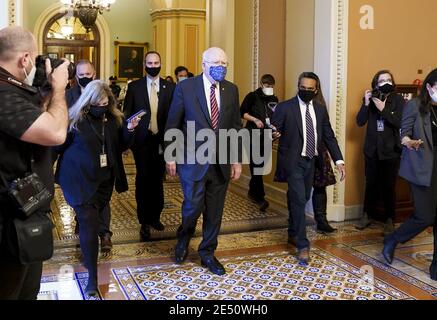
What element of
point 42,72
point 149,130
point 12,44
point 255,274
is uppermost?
point 12,44

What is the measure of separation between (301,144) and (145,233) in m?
1.85

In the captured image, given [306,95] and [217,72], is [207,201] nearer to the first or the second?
[217,72]

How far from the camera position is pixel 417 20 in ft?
21.3

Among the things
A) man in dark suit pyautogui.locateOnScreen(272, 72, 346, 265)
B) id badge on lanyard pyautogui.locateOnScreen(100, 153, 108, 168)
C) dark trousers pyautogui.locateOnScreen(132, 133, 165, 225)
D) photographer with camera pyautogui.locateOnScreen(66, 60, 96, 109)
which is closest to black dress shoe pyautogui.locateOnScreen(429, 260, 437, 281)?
man in dark suit pyautogui.locateOnScreen(272, 72, 346, 265)

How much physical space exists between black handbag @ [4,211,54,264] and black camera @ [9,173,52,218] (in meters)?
0.05

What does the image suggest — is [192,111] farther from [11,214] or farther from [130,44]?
[130,44]

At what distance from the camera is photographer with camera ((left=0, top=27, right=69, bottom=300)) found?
2.33 m

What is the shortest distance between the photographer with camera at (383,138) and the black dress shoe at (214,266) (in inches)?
83.2

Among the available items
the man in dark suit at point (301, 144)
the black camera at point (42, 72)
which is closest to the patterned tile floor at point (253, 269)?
the man in dark suit at point (301, 144)

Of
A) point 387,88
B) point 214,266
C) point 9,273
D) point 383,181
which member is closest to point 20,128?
point 9,273

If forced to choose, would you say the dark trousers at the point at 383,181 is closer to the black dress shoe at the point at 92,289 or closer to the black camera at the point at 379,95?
the black camera at the point at 379,95

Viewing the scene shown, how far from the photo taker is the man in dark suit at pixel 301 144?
4.84m

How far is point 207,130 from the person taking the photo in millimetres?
4445

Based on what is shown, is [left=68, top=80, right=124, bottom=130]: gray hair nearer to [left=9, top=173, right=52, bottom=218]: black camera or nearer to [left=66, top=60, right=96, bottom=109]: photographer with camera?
[left=66, top=60, right=96, bottom=109]: photographer with camera
